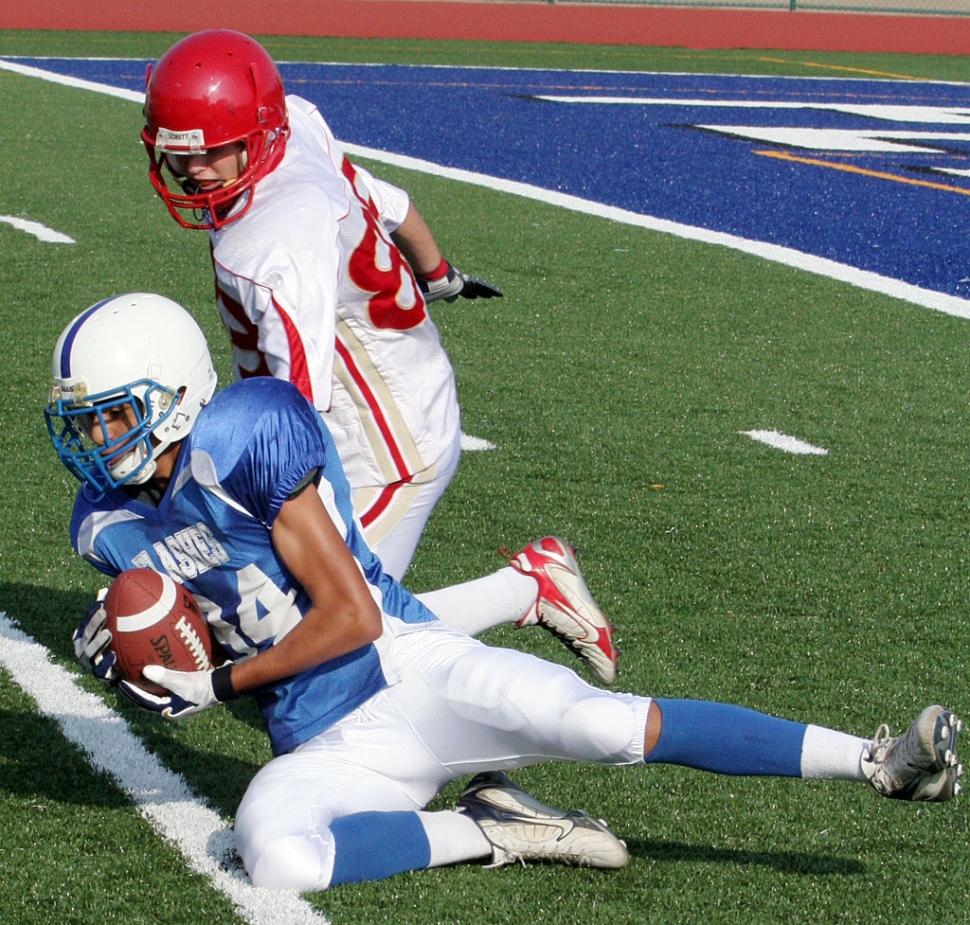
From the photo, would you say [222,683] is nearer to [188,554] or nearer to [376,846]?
[188,554]

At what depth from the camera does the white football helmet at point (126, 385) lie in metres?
2.94

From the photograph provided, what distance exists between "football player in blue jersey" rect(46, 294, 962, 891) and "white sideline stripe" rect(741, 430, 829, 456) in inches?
113

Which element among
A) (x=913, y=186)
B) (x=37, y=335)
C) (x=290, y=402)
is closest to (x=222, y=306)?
(x=290, y=402)

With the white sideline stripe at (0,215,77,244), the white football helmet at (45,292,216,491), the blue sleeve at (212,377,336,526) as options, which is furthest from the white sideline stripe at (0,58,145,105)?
the blue sleeve at (212,377,336,526)

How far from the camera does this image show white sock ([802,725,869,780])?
114 inches

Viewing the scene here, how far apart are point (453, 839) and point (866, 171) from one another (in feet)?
32.6

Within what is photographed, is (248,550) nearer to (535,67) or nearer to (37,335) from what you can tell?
(37,335)

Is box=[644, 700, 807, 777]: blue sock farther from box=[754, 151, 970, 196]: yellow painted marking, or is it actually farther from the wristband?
box=[754, 151, 970, 196]: yellow painted marking

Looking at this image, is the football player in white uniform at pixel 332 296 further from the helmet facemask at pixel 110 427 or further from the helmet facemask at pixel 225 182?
the helmet facemask at pixel 110 427

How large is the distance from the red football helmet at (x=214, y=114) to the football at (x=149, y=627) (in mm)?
886

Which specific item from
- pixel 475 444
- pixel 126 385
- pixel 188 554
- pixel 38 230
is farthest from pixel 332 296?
pixel 38 230

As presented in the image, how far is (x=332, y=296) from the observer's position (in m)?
3.27

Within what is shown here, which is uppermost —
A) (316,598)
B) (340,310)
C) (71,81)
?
(340,310)

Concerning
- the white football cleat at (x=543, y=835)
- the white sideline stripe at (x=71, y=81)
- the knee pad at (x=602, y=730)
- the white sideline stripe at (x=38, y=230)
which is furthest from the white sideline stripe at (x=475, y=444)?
the white sideline stripe at (x=71, y=81)
